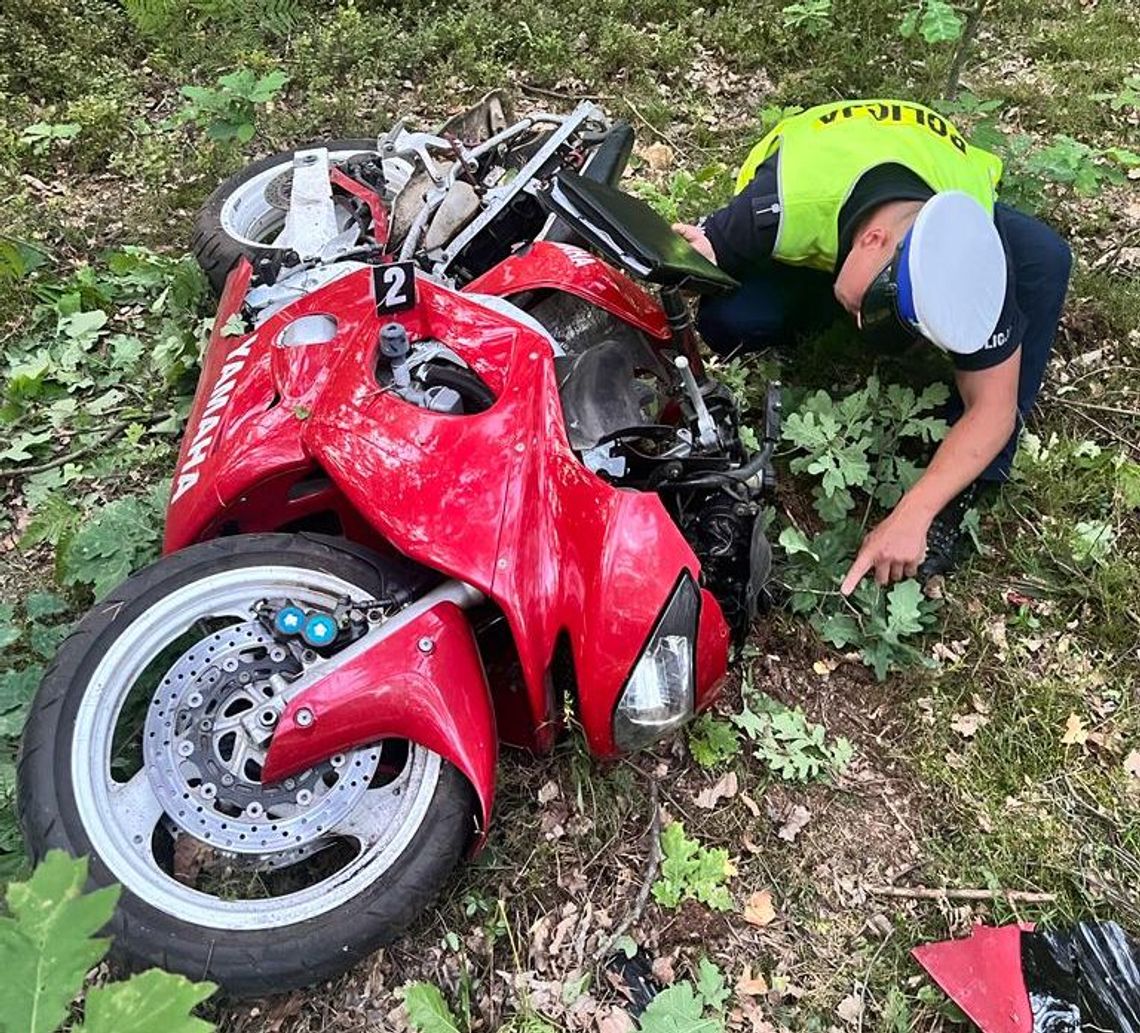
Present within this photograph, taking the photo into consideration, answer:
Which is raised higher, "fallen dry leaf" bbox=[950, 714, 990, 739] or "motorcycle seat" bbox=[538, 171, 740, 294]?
"motorcycle seat" bbox=[538, 171, 740, 294]

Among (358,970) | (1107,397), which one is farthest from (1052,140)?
(358,970)

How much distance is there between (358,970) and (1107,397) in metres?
3.19

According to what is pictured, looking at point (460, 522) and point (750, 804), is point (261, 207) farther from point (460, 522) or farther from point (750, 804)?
point (750, 804)

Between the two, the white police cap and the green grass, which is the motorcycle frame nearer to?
the green grass

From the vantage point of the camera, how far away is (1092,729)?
3.09 metres

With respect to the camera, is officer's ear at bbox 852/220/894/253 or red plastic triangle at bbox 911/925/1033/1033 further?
officer's ear at bbox 852/220/894/253

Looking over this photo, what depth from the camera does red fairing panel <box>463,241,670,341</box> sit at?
2.90 meters

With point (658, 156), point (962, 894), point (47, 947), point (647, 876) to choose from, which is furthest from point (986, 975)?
point (658, 156)

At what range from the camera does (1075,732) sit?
10.1 feet

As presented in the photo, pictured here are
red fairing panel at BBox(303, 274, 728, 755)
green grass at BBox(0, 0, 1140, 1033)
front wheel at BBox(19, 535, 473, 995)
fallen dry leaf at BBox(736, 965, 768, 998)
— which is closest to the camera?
front wheel at BBox(19, 535, 473, 995)

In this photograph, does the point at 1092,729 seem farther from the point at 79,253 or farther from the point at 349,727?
the point at 79,253

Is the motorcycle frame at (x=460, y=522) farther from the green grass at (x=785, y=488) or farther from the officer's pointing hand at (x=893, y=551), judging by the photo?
the officer's pointing hand at (x=893, y=551)

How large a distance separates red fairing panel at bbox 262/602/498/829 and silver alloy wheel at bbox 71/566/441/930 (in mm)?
104

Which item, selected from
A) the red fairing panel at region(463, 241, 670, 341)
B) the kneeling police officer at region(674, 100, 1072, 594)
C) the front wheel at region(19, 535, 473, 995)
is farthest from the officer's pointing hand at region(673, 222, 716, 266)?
the front wheel at region(19, 535, 473, 995)
